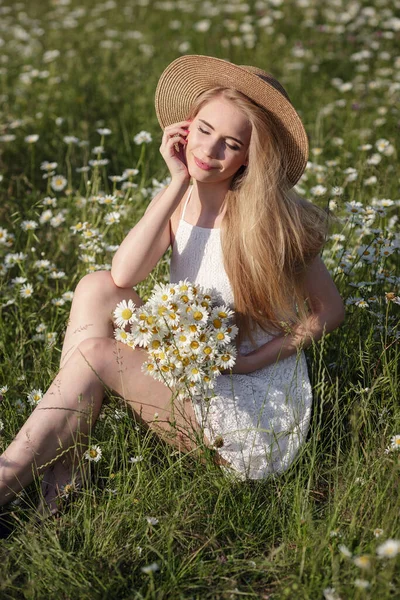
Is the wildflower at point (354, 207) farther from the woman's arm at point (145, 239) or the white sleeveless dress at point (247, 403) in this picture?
the woman's arm at point (145, 239)

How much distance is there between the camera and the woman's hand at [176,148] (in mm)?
2357

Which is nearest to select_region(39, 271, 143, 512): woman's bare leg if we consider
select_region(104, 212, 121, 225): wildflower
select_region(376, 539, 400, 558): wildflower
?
select_region(104, 212, 121, 225): wildflower

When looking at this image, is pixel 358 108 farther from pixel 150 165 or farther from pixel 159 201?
pixel 159 201

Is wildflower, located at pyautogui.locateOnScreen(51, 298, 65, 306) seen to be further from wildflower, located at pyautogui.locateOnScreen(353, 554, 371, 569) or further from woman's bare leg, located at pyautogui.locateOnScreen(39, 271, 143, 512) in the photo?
wildflower, located at pyautogui.locateOnScreen(353, 554, 371, 569)

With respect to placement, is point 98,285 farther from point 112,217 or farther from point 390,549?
point 390,549

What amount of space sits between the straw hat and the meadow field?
0.33 m

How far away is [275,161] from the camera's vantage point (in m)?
2.35

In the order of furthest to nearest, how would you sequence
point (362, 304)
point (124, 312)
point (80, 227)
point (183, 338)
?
point (80, 227), point (362, 304), point (124, 312), point (183, 338)

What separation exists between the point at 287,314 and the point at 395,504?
2.16 feet

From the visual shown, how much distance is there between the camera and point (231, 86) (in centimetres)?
235

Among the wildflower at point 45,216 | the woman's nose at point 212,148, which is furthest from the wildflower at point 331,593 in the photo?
the wildflower at point 45,216

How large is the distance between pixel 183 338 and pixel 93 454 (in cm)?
44

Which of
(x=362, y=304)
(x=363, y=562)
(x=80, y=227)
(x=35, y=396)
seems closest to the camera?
(x=363, y=562)

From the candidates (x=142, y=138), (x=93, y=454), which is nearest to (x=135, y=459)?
(x=93, y=454)
